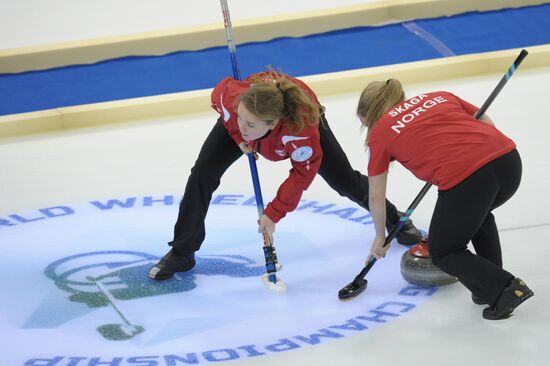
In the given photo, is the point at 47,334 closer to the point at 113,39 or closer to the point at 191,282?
the point at 191,282

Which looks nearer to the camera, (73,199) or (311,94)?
(311,94)

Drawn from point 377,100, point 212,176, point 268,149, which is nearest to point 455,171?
point 377,100

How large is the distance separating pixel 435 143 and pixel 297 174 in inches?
20.6

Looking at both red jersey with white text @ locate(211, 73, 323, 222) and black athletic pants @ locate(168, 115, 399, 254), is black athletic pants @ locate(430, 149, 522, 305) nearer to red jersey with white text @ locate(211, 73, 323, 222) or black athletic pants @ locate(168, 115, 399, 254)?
red jersey with white text @ locate(211, 73, 323, 222)

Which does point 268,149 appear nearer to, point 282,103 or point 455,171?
point 282,103

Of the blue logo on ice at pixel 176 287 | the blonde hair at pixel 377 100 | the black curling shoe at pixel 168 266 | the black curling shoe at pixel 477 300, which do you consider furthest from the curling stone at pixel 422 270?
the black curling shoe at pixel 168 266

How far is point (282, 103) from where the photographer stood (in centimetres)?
319

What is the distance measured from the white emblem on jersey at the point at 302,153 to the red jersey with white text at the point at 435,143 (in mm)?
252

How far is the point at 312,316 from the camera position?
325 centimetres

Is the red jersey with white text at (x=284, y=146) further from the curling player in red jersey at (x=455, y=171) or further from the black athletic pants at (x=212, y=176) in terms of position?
the curling player in red jersey at (x=455, y=171)

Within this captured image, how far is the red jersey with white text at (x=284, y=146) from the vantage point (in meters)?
3.26

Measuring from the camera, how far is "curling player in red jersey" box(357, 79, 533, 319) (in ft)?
9.84

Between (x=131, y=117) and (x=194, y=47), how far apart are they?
1383mm

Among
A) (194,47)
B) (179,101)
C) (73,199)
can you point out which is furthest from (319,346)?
(194,47)
